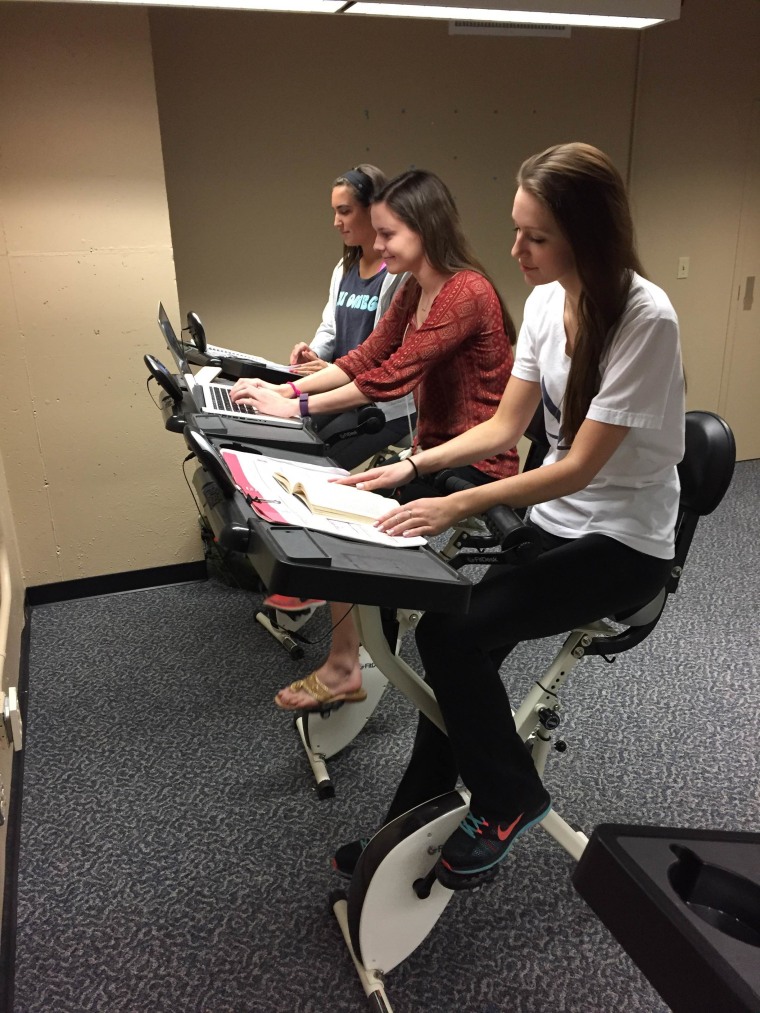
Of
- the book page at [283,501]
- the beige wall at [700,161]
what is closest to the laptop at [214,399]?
the book page at [283,501]

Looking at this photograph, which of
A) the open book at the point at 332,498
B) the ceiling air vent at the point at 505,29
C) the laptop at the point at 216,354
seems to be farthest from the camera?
the ceiling air vent at the point at 505,29

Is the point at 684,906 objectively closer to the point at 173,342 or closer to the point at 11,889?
the point at 11,889

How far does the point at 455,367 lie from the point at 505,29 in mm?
2423

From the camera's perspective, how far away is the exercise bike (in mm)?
1278

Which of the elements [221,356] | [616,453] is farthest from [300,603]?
[616,453]

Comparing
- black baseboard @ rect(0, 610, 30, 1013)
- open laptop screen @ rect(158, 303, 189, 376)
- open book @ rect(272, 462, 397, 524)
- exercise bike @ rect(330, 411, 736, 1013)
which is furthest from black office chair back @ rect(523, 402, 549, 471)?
black baseboard @ rect(0, 610, 30, 1013)

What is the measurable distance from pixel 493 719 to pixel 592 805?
0.80 m

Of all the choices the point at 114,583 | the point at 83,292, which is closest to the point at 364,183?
the point at 83,292

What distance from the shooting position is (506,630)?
4.02 feet

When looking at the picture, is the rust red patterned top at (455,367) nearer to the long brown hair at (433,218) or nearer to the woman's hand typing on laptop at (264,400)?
the long brown hair at (433,218)

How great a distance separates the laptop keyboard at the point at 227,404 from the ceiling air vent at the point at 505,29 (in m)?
2.43

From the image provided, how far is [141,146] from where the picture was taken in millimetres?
2572

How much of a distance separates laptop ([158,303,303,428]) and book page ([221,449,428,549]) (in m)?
0.32

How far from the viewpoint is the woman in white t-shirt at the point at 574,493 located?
1.17 m
